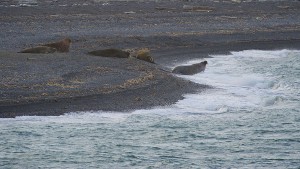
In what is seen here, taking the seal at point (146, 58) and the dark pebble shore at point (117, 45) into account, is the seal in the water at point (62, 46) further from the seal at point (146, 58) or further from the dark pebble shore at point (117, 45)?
the seal at point (146, 58)

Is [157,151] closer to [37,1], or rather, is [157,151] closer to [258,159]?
[258,159]

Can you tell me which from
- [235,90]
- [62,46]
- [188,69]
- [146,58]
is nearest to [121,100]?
[235,90]

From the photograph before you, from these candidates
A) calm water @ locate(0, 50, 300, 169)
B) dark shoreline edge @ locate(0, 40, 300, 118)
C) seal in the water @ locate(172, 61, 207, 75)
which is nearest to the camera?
calm water @ locate(0, 50, 300, 169)

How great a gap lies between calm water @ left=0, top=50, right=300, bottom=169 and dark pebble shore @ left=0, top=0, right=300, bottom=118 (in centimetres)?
100

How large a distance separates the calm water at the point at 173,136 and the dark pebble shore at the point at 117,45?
1.00 metres

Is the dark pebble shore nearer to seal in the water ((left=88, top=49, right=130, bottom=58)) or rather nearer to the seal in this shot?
seal in the water ((left=88, top=49, right=130, bottom=58))

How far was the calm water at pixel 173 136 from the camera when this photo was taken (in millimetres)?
15734

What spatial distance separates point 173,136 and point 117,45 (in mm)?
16548

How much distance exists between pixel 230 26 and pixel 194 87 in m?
20.6

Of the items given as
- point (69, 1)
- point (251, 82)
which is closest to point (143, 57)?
point (251, 82)

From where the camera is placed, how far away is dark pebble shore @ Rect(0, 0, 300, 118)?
2094 cm

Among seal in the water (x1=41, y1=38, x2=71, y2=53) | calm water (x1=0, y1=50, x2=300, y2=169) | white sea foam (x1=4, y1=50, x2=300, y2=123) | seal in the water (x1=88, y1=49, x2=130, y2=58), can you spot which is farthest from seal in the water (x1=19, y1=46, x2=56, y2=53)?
calm water (x1=0, y1=50, x2=300, y2=169)

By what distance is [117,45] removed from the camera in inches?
1336

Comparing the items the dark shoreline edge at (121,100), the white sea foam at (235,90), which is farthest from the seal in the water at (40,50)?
the white sea foam at (235,90)
